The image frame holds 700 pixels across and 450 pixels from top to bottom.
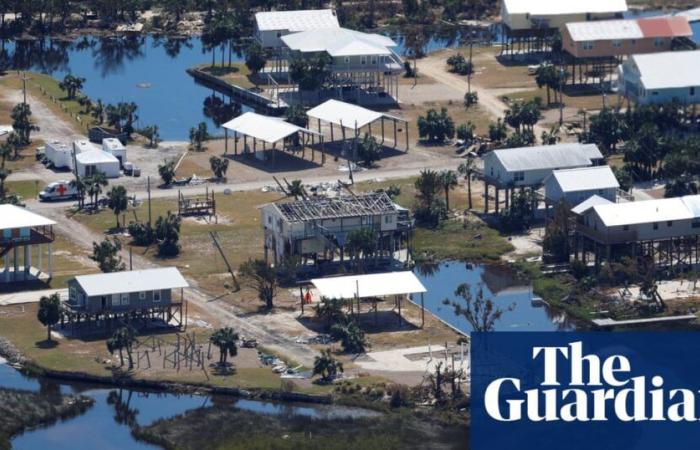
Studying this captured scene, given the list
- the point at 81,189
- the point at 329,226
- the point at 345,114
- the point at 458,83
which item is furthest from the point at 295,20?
the point at 329,226

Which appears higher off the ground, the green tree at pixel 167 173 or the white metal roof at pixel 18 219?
the white metal roof at pixel 18 219

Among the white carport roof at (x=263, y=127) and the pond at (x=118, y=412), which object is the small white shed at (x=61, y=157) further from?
the pond at (x=118, y=412)

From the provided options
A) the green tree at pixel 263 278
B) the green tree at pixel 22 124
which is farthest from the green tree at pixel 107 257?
the green tree at pixel 22 124

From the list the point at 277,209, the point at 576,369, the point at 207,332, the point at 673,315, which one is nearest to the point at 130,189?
the point at 277,209

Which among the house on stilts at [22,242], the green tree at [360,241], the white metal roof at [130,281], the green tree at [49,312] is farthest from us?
the green tree at [360,241]

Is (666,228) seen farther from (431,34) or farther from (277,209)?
(431,34)

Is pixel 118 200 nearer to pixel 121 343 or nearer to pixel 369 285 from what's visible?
pixel 369 285

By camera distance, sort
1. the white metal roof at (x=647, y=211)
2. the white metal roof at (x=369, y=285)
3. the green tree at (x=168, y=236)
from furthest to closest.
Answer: the green tree at (x=168, y=236), the white metal roof at (x=647, y=211), the white metal roof at (x=369, y=285)
